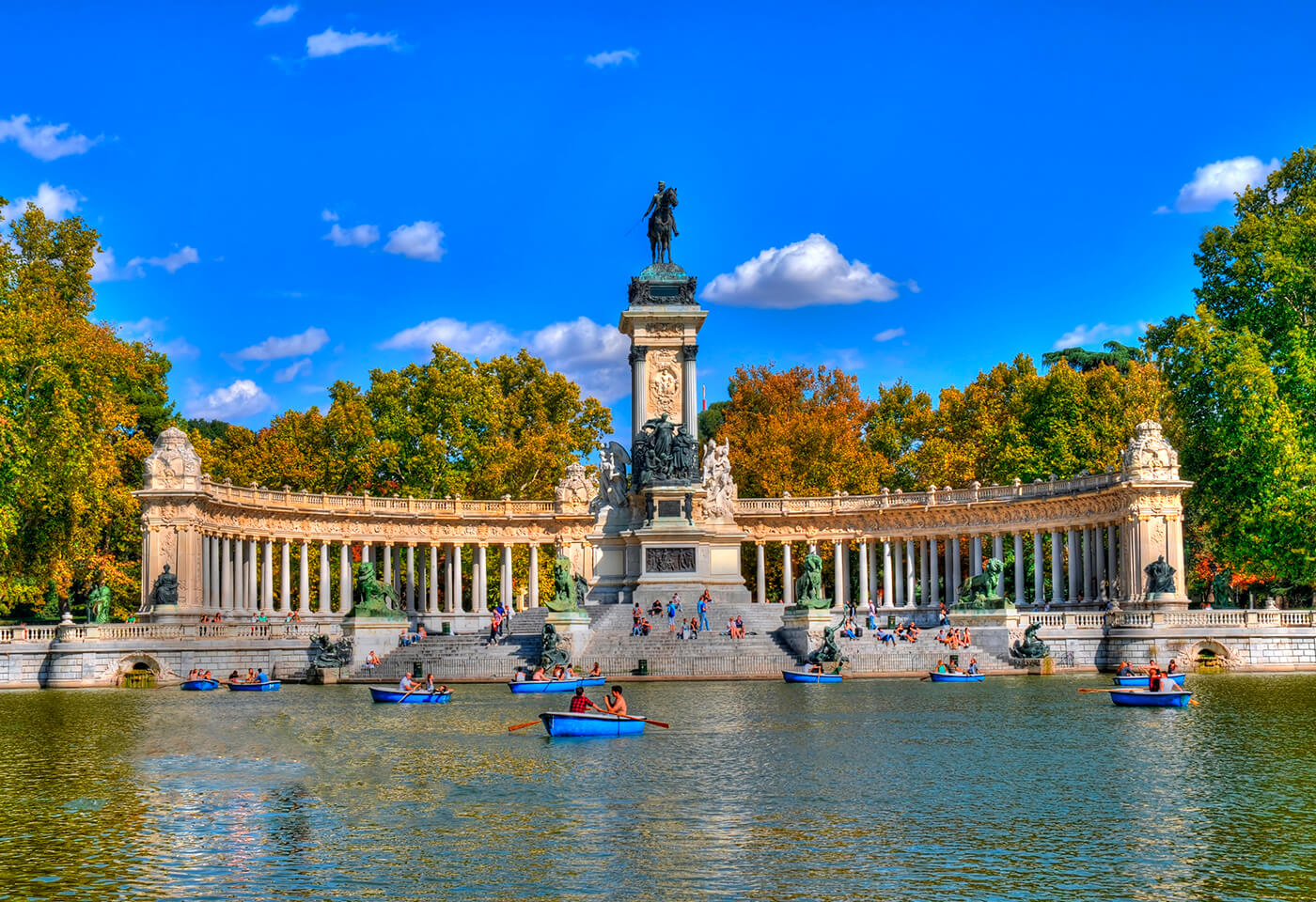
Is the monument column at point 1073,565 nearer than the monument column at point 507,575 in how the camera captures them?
Yes

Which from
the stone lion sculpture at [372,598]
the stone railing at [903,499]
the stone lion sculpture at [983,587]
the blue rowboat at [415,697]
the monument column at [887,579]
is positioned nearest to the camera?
the blue rowboat at [415,697]

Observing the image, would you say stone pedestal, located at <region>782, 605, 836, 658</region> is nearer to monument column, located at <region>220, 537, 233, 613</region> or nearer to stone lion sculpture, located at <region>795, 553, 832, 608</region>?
stone lion sculpture, located at <region>795, 553, 832, 608</region>

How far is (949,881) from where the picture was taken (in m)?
15.2

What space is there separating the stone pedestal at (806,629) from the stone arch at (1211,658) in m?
12.6

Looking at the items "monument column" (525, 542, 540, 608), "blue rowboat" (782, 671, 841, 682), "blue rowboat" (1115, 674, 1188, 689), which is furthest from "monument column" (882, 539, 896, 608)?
"blue rowboat" (1115, 674, 1188, 689)

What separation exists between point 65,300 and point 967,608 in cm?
4711

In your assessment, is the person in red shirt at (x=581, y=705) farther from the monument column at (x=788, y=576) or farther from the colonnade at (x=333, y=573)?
the monument column at (x=788, y=576)

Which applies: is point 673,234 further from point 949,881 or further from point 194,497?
point 949,881

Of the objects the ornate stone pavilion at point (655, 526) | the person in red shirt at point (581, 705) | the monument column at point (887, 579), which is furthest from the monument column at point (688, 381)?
the person in red shirt at point (581, 705)

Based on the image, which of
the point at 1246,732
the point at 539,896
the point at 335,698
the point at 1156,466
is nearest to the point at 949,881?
the point at 539,896

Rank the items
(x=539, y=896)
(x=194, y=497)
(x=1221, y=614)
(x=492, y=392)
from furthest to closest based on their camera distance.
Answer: (x=492, y=392)
(x=194, y=497)
(x=1221, y=614)
(x=539, y=896)

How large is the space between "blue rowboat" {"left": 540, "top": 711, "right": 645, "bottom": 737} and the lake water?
0.46 m

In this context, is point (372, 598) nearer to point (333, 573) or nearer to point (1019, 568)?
point (333, 573)

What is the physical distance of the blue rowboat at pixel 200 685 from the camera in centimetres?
4578
